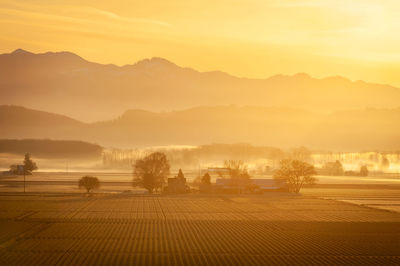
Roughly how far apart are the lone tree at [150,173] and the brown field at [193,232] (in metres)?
27.8

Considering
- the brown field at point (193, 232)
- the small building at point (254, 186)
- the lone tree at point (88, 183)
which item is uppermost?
the lone tree at point (88, 183)

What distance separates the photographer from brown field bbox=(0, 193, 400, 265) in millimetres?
56750

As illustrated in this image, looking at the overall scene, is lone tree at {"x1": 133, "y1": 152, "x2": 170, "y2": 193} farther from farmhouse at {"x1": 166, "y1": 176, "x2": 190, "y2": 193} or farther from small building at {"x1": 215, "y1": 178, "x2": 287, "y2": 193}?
small building at {"x1": 215, "y1": 178, "x2": 287, "y2": 193}

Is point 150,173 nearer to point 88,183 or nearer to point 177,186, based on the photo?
point 177,186

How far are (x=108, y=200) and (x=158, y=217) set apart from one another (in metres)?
29.6

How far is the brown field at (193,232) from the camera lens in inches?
2234

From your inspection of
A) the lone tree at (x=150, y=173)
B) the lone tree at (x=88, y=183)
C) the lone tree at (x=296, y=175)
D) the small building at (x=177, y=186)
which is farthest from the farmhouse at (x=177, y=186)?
the lone tree at (x=296, y=175)

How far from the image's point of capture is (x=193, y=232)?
72.4 m

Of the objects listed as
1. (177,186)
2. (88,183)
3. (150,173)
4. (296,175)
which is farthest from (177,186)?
(296,175)

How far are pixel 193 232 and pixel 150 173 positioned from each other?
70534mm

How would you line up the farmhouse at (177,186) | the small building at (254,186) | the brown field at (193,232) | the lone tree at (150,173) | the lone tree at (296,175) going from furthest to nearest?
the lone tree at (296,175) → the small building at (254,186) → the lone tree at (150,173) → the farmhouse at (177,186) → the brown field at (193,232)

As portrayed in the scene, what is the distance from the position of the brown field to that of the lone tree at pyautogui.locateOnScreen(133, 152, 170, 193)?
27.8 m

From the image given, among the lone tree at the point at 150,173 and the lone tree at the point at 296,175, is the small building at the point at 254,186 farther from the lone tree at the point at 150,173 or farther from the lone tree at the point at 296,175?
the lone tree at the point at 150,173

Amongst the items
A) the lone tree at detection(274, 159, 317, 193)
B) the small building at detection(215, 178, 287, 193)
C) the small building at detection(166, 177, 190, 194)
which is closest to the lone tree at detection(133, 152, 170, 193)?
the small building at detection(166, 177, 190, 194)
